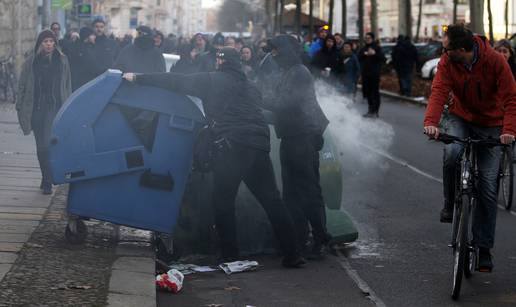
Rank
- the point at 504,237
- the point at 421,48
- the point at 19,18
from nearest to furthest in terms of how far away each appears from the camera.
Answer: the point at 504,237, the point at 19,18, the point at 421,48

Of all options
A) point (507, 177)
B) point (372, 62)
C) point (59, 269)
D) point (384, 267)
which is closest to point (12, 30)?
point (372, 62)

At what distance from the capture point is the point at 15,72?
2978cm

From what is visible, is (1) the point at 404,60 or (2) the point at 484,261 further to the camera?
(1) the point at 404,60

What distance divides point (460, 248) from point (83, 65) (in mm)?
11571

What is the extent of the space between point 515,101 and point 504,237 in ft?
9.06

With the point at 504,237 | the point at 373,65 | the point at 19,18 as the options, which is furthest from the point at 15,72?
the point at 504,237

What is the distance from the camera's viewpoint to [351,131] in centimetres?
1605

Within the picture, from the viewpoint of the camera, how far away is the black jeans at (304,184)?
30.4 ft

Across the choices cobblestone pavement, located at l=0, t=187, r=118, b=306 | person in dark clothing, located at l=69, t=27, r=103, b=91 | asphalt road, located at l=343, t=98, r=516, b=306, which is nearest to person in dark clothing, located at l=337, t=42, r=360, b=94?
person in dark clothing, located at l=69, t=27, r=103, b=91

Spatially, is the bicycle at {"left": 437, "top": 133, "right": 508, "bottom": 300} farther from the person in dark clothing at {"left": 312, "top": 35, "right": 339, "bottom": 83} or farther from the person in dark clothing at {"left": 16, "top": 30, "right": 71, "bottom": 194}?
the person in dark clothing at {"left": 312, "top": 35, "right": 339, "bottom": 83}

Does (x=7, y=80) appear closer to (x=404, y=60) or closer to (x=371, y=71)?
(x=371, y=71)

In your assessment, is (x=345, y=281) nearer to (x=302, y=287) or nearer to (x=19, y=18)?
(x=302, y=287)

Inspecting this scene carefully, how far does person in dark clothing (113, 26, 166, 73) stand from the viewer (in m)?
14.7

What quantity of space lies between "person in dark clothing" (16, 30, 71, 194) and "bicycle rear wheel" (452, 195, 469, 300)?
201 inches
